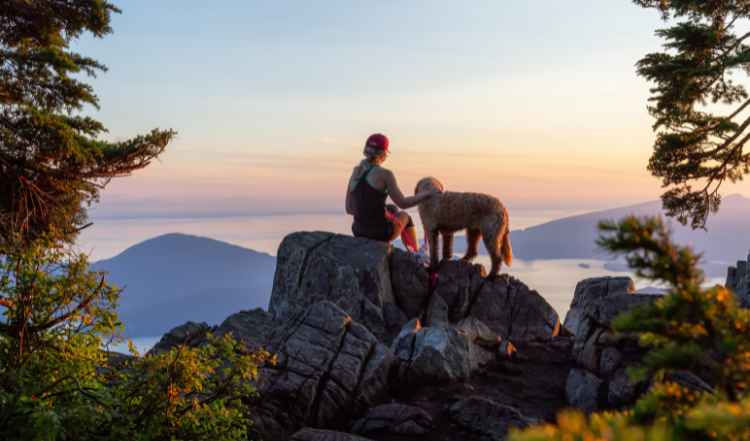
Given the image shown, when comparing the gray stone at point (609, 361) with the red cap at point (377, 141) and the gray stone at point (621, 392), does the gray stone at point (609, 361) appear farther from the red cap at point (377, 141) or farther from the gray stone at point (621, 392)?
the red cap at point (377, 141)

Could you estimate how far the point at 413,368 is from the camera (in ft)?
32.4

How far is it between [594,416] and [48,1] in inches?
721

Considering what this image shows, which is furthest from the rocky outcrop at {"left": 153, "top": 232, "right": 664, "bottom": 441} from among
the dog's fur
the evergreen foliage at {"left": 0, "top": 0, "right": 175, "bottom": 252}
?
the evergreen foliage at {"left": 0, "top": 0, "right": 175, "bottom": 252}

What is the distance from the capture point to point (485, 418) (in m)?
8.64

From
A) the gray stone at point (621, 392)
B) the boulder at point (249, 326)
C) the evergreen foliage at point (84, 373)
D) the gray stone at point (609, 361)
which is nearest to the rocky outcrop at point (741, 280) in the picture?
the gray stone at point (609, 361)

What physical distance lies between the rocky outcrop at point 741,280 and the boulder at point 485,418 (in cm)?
486

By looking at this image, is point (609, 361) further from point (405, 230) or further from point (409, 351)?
point (405, 230)

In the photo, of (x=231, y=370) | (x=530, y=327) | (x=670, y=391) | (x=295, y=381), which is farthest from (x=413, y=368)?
(x=670, y=391)

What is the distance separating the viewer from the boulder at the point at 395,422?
27.6 feet

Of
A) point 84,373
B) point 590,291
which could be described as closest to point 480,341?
point 590,291

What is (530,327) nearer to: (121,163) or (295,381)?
(295,381)

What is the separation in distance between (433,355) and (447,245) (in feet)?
15.2

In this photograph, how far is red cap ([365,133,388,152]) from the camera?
1326cm

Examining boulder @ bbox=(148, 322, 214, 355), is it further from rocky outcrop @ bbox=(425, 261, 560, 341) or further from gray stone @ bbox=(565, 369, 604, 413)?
gray stone @ bbox=(565, 369, 604, 413)
